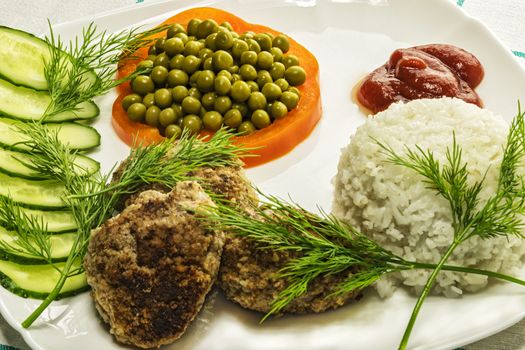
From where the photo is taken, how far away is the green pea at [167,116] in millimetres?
5242

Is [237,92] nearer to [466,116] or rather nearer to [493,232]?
[466,116]

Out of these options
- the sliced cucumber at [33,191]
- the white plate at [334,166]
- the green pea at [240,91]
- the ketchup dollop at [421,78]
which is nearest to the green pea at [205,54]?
the green pea at [240,91]

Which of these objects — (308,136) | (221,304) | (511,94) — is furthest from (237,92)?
(511,94)

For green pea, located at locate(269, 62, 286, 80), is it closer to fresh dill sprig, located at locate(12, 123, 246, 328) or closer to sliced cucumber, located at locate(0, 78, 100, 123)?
fresh dill sprig, located at locate(12, 123, 246, 328)

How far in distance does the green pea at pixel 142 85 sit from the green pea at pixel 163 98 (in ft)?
0.50

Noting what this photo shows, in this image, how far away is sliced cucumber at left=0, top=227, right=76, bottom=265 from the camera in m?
3.86

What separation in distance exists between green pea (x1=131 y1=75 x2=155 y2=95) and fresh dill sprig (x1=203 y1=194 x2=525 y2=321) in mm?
2112

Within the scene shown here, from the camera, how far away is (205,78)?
527 cm

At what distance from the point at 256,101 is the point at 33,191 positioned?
1.92 m

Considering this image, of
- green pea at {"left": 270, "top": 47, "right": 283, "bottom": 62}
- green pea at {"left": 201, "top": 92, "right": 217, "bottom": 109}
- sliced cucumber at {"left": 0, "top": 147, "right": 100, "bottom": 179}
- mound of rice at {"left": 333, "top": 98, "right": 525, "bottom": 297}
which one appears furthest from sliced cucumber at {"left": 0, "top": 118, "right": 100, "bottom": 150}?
mound of rice at {"left": 333, "top": 98, "right": 525, "bottom": 297}

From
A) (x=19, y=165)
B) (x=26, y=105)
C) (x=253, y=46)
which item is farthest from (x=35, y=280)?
(x=253, y=46)

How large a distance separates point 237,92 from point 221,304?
2.00 meters

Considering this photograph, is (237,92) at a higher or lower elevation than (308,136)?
higher

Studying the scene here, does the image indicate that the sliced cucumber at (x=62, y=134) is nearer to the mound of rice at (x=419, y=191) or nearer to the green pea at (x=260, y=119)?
the green pea at (x=260, y=119)
